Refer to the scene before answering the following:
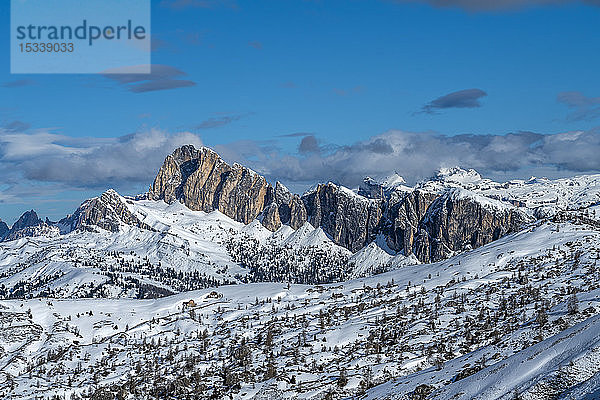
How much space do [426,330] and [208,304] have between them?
73.3 m

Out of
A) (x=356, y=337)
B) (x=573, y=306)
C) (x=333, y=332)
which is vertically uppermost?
(x=573, y=306)

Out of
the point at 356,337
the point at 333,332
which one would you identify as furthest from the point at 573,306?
the point at 333,332

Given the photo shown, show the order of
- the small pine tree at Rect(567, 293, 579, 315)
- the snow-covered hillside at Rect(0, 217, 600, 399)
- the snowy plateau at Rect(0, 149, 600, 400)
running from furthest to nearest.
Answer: the small pine tree at Rect(567, 293, 579, 315) < the snow-covered hillside at Rect(0, 217, 600, 399) < the snowy plateau at Rect(0, 149, 600, 400)

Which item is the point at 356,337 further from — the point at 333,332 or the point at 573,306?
the point at 573,306

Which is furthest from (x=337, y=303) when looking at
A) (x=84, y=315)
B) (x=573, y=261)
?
(x=84, y=315)

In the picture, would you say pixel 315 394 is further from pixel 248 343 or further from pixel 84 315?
pixel 84 315

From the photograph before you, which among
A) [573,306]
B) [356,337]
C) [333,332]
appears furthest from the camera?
[333,332]

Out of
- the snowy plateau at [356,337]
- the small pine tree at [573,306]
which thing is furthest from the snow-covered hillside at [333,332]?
the small pine tree at [573,306]

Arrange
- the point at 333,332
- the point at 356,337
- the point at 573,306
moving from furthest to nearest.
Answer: the point at 333,332 → the point at 356,337 → the point at 573,306

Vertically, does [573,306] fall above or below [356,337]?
above

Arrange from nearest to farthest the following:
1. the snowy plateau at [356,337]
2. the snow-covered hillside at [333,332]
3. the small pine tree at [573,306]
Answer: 1. the snowy plateau at [356,337]
2. the snow-covered hillside at [333,332]
3. the small pine tree at [573,306]

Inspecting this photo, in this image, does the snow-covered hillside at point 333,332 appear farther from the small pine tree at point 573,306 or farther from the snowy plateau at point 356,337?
the small pine tree at point 573,306

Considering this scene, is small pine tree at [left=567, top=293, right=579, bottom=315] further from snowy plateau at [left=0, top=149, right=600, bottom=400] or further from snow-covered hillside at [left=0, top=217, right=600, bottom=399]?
snow-covered hillside at [left=0, top=217, right=600, bottom=399]

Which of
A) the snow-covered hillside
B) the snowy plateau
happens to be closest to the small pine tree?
the snowy plateau
